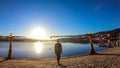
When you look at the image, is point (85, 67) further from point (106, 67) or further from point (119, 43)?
point (119, 43)

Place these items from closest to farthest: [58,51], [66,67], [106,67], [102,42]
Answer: [106,67]
[66,67]
[58,51]
[102,42]

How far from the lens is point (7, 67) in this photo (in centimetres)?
1161

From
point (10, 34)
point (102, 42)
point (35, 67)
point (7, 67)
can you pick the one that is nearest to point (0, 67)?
point (7, 67)

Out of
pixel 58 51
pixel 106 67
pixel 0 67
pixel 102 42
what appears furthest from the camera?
pixel 102 42

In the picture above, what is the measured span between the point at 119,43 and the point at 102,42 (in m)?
47.2

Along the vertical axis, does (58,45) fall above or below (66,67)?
above

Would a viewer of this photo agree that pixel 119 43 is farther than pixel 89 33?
Yes

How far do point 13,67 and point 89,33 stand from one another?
36.9 ft

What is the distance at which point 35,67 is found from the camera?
11430 millimetres

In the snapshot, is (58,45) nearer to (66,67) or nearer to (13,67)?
(66,67)

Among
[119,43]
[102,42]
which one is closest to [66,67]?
[119,43]

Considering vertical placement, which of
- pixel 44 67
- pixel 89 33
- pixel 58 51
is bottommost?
pixel 44 67

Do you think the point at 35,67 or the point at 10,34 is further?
the point at 10,34

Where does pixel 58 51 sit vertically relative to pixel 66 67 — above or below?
above
